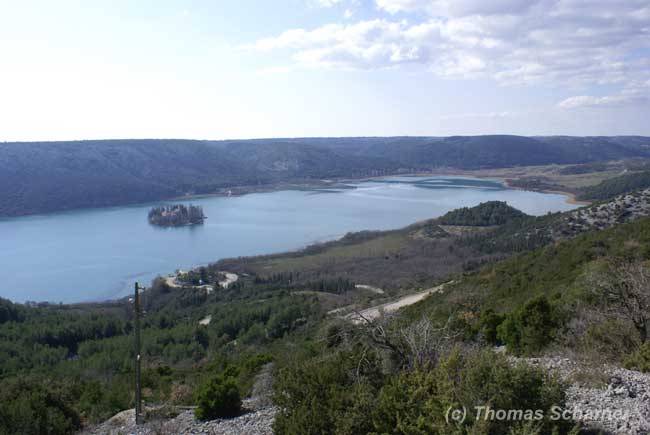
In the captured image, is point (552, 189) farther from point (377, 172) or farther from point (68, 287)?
point (68, 287)

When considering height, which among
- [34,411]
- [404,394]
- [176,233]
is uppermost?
[404,394]

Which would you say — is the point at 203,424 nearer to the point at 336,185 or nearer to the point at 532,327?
the point at 532,327

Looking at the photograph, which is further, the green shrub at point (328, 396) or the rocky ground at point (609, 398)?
the green shrub at point (328, 396)

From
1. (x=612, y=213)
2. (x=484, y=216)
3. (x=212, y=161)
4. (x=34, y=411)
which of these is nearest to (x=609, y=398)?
(x=34, y=411)

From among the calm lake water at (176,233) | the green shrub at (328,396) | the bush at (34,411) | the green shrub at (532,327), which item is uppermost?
the green shrub at (328,396)

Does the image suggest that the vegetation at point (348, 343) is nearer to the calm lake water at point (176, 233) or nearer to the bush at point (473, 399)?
the bush at point (473, 399)

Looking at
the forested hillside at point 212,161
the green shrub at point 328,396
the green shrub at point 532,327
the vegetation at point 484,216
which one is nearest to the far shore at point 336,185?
the forested hillside at point 212,161
